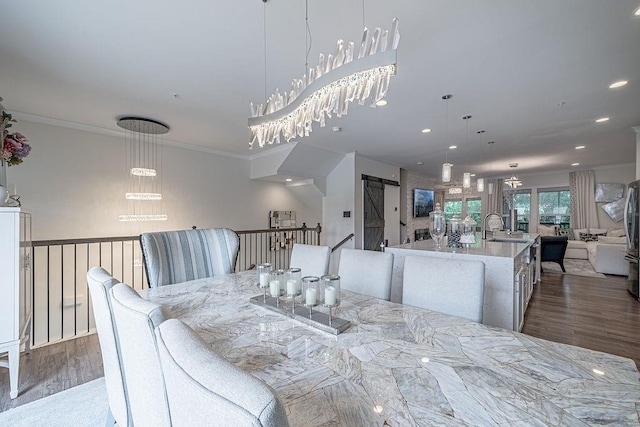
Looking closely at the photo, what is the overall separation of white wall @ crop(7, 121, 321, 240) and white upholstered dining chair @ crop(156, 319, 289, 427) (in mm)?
4462

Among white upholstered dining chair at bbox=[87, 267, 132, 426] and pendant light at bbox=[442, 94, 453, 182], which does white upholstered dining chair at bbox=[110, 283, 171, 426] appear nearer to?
white upholstered dining chair at bbox=[87, 267, 132, 426]

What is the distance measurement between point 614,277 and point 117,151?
30.7ft

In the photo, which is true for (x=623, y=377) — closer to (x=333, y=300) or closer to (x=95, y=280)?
(x=333, y=300)

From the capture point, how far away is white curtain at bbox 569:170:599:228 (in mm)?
7770

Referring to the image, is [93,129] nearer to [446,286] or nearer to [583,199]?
[446,286]

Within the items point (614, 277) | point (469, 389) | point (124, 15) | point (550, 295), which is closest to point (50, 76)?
point (124, 15)

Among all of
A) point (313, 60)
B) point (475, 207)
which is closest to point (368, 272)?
point (313, 60)

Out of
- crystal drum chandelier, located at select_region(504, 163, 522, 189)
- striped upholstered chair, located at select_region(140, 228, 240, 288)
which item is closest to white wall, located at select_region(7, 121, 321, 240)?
striped upholstered chair, located at select_region(140, 228, 240, 288)

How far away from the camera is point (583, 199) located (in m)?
7.89

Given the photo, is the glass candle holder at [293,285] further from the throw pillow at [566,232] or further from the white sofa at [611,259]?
the throw pillow at [566,232]

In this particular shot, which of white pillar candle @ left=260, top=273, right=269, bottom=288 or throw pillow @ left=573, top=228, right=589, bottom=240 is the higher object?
white pillar candle @ left=260, top=273, right=269, bottom=288

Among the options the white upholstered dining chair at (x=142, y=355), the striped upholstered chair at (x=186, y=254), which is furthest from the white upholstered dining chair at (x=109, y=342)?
the striped upholstered chair at (x=186, y=254)

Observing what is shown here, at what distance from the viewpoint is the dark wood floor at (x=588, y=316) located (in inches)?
107

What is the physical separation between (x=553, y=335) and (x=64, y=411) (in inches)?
171
